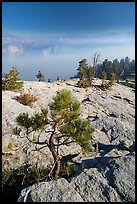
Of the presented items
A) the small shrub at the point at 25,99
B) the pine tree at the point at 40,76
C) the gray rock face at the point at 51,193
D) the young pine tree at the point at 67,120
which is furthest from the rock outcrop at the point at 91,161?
the pine tree at the point at 40,76

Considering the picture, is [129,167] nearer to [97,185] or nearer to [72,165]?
[97,185]

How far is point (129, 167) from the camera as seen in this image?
6668 millimetres

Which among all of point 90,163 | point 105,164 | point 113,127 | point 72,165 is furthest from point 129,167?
point 113,127

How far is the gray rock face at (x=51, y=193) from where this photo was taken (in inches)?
223

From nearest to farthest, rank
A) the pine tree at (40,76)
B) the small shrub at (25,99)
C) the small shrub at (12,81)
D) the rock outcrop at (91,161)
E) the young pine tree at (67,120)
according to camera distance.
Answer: the rock outcrop at (91,161)
the young pine tree at (67,120)
the small shrub at (25,99)
the small shrub at (12,81)
the pine tree at (40,76)

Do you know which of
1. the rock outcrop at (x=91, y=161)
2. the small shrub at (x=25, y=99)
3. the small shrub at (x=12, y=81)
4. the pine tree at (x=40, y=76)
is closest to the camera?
the rock outcrop at (x=91, y=161)

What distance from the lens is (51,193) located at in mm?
5824

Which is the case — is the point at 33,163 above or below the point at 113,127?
below

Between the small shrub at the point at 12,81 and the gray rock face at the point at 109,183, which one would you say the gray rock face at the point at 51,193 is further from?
the small shrub at the point at 12,81

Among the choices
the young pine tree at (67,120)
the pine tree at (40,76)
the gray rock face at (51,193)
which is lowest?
the gray rock face at (51,193)

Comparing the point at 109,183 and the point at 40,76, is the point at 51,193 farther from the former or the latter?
the point at 40,76

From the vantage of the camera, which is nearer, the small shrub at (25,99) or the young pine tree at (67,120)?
the young pine tree at (67,120)

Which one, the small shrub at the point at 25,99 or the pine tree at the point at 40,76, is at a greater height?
the pine tree at the point at 40,76

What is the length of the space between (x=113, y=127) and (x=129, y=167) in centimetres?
637
